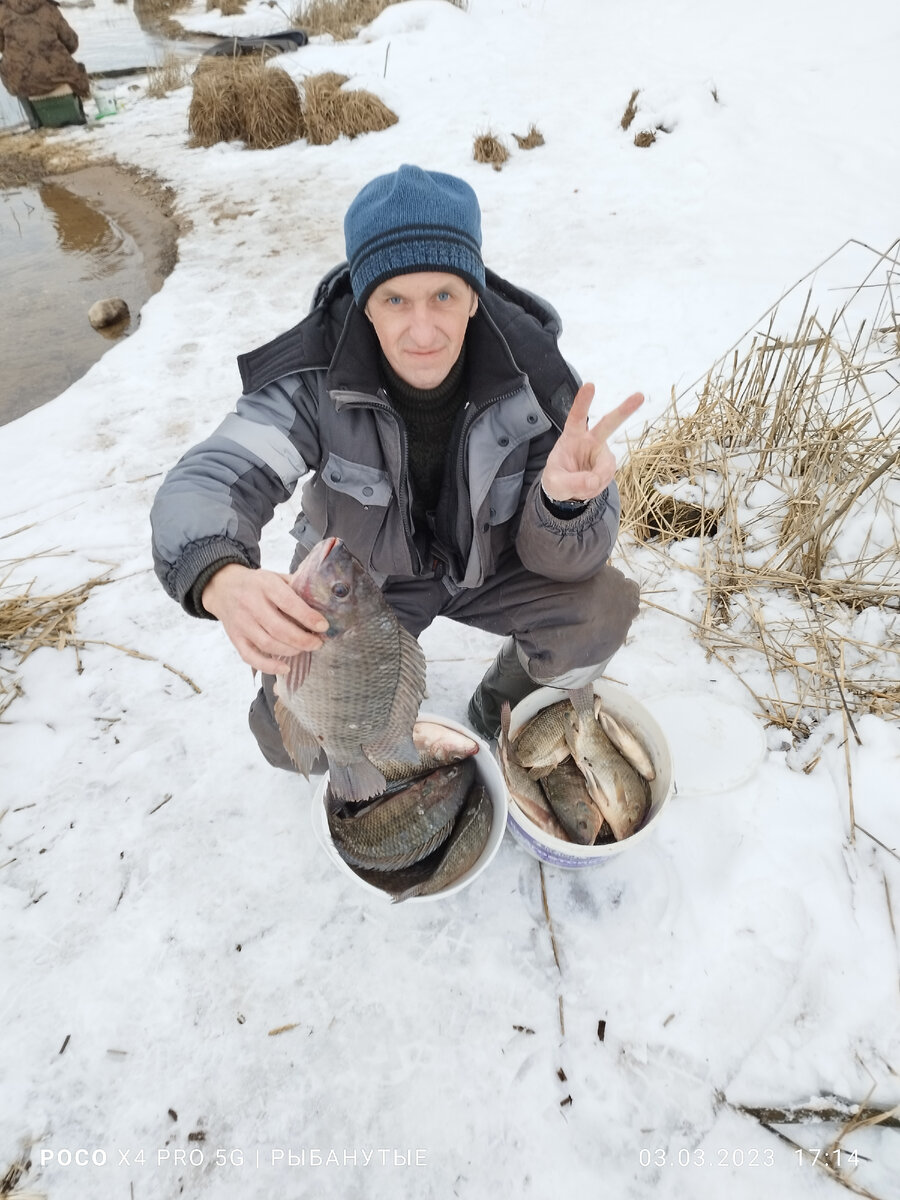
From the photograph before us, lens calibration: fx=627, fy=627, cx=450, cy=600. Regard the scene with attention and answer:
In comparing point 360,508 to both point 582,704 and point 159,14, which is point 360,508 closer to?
Result: point 582,704

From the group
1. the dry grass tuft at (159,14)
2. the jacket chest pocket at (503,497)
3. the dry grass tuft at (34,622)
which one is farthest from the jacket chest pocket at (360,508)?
the dry grass tuft at (159,14)

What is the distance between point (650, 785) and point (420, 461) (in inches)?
54.6

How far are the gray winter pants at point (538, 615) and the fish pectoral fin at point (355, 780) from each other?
463 mm

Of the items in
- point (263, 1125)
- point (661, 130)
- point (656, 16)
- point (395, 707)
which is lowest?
point (263, 1125)

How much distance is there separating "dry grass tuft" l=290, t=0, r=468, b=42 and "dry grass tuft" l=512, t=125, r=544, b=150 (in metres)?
7.47

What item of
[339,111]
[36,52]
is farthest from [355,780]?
[36,52]

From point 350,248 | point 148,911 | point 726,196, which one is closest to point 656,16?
point 726,196

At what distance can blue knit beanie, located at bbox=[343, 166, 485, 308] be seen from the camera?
5.60ft

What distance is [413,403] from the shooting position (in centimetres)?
202

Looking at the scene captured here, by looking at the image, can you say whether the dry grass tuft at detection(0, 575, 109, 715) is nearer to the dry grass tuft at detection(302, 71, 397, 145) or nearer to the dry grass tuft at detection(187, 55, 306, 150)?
the dry grass tuft at detection(302, 71, 397, 145)

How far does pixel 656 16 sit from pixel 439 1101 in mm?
13378

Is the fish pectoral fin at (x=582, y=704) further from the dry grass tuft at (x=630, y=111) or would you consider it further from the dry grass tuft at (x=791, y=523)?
the dry grass tuft at (x=630, y=111)

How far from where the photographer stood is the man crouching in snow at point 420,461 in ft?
5.27

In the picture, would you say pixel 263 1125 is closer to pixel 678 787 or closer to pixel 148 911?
pixel 148 911
